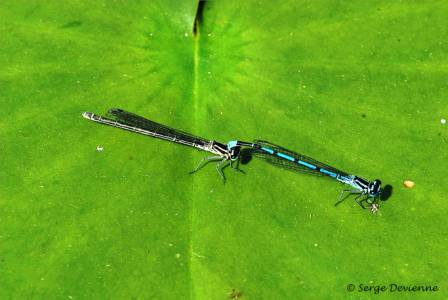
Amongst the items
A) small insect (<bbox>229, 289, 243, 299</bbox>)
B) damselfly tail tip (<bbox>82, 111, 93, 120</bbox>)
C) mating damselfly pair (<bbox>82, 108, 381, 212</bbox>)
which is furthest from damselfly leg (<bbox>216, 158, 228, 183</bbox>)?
damselfly tail tip (<bbox>82, 111, 93, 120</bbox>)

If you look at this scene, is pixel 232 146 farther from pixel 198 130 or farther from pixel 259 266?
pixel 259 266

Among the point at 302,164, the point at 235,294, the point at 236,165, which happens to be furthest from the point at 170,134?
the point at 235,294

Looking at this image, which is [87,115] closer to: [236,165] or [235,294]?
[236,165]

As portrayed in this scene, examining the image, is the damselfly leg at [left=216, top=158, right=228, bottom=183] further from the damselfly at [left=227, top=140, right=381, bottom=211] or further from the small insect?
the small insect

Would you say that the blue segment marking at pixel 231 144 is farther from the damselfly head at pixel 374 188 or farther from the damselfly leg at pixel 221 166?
the damselfly head at pixel 374 188

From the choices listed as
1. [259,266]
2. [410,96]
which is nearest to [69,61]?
[259,266]

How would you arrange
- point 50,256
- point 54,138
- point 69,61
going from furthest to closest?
point 69,61
point 54,138
point 50,256

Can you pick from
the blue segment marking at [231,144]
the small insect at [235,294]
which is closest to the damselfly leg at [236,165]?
the blue segment marking at [231,144]
